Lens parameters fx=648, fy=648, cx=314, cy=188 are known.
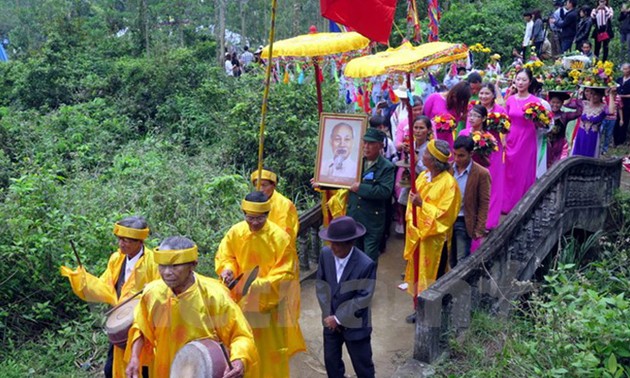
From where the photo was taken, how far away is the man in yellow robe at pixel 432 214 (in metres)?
6.25

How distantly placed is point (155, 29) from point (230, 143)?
11.3m

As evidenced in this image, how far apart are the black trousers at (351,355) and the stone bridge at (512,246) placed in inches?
24.8

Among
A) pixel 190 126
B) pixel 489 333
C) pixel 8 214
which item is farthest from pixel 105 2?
pixel 489 333

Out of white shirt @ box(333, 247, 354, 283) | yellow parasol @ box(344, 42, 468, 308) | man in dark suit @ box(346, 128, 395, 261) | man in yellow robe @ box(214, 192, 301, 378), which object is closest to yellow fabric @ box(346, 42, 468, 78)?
yellow parasol @ box(344, 42, 468, 308)

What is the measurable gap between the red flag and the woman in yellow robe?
120 centimetres

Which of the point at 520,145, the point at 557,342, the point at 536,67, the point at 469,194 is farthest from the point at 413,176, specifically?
the point at 536,67

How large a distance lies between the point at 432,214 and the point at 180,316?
3.01 meters

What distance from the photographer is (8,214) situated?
805 cm

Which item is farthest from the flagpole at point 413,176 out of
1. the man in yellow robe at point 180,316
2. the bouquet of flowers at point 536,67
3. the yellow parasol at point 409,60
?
the bouquet of flowers at point 536,67

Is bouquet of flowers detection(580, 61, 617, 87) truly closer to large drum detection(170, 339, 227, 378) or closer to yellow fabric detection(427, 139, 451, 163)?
yellow fabric detection(427, 139, 451, 163)

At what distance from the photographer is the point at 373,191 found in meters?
6.61

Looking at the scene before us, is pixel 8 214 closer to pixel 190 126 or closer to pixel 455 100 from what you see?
pixel 455 100

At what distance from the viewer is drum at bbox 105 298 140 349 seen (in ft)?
14.9

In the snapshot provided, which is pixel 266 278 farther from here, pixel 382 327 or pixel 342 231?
pixel 382 327
